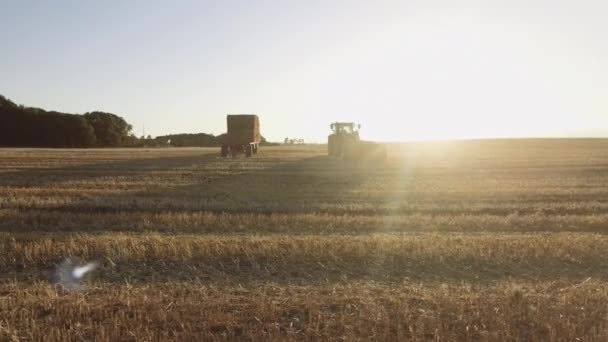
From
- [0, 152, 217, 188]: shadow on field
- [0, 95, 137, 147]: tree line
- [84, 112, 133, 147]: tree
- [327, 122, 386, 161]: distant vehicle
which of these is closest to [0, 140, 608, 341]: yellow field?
[0, 152, 217, 188]: shadow on field

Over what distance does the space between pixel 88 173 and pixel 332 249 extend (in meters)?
18.8

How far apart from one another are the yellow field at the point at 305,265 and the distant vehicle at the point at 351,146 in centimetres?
1641

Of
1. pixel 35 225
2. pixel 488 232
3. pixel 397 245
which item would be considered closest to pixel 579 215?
pixel 488 232

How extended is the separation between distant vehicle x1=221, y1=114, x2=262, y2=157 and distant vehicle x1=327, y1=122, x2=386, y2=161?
20.7 feet

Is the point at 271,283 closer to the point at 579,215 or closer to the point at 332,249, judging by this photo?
the point at 332,249

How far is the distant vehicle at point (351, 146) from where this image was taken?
33875 mm

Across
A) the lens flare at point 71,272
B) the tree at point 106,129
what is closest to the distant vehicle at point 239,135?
the lens flare at point 71,272

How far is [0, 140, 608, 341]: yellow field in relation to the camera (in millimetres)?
5570

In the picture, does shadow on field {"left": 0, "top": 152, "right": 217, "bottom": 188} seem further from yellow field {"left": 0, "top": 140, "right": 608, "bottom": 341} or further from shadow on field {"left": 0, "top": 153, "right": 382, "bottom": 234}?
yellow field {"left": 0, "top": 140, "right": 608, "bottom": 341}

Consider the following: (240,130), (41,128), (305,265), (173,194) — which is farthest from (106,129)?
(305,265)

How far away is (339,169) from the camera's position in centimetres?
2833

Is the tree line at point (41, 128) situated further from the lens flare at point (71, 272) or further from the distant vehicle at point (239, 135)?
the lens flare at point (71, 272)

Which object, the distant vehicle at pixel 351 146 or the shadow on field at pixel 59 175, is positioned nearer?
the shadow on field at pixel 59 175

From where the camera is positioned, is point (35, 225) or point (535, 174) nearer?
point (35, 225)
